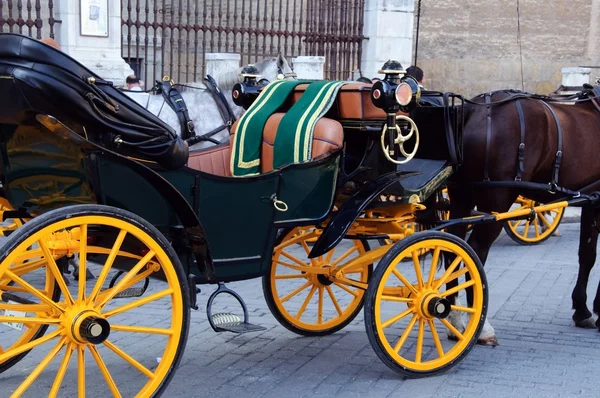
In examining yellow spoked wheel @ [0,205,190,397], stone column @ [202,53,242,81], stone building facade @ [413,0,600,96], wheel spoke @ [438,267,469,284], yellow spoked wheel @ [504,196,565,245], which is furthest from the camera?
stone building facade @ [413,0,600,96]

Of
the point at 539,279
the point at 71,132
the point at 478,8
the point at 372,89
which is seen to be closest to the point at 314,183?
the point at 372,89

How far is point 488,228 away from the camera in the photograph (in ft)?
18.3

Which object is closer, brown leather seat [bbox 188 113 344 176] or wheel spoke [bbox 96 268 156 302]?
wheel spoke [bbox 96 268 156 302]

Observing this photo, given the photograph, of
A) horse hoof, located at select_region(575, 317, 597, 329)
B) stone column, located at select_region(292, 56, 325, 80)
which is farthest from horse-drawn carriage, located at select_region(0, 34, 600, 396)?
stone column, located at select_region(292, 56, 325, 80)

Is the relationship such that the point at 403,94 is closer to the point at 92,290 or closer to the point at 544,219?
the point at 92,290

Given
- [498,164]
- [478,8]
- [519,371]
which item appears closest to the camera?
[519,371]

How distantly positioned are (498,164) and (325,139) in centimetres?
135

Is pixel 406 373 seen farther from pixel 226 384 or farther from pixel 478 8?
pixel 478 8

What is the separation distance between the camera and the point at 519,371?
499 cm

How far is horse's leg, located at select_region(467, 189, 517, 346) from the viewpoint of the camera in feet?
18.0

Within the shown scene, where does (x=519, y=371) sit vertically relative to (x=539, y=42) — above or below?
below

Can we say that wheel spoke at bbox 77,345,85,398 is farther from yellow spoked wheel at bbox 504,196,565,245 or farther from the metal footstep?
yellow spoked wheel at bbox 504,196,565,245

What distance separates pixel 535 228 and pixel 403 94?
5385 millimetres

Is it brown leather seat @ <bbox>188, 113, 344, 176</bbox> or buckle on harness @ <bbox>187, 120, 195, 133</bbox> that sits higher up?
brown leather seat @ <bbox>188, 113, 344, 176</bbox>
